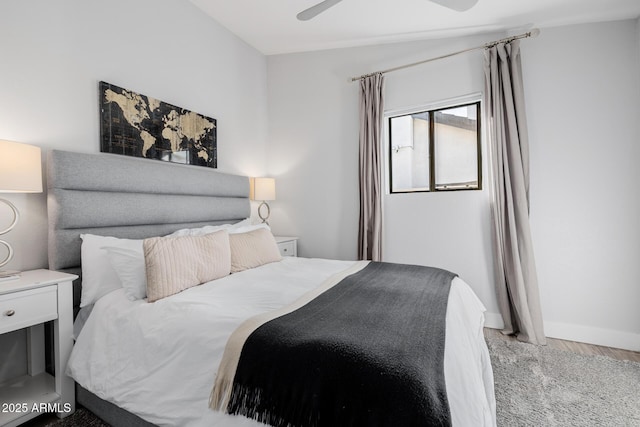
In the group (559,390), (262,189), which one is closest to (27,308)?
(262,189)

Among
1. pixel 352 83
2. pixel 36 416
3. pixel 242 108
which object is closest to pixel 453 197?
pixel 352 83

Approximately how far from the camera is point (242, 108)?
348 cm

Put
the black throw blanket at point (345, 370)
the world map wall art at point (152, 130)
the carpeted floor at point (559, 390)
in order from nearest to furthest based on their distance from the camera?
the black throw blanket at point (345, 370), the carpeted floor at point (559, 390), the world map wall art at point (152, 130)

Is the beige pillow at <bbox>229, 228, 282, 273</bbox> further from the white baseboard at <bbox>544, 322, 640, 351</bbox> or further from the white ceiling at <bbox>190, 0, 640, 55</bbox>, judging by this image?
the white baseboard at <bbox>544, 322, 640, 351</bbox>

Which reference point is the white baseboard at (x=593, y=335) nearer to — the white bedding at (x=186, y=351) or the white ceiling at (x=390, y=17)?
the white bedding at (x=186, y=351)

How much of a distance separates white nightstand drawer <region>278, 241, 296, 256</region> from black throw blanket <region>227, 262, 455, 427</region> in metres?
1.99

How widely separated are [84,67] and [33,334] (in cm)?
172

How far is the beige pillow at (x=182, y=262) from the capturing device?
159 centimetres

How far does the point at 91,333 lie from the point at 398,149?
312 centimetres

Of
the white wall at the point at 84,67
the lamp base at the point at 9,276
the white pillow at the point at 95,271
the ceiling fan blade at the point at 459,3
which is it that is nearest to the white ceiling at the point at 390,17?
the white wall at the point at 84,67

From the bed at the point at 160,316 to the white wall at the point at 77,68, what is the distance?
202mm

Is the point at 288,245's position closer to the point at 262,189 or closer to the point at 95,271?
the point at 262,189

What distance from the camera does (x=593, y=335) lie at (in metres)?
2.62

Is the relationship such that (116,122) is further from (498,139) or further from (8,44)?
(498,139)
